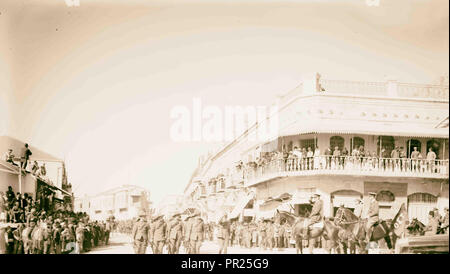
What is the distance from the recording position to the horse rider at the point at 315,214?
450 inches

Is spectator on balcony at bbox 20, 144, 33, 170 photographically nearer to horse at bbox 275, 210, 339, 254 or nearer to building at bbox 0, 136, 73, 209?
building at bbox 0, 136, 73, 209

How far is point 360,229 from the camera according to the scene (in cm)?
1156

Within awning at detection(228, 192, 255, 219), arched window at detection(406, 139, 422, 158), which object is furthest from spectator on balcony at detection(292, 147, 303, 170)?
arched window at detection(406, 139, 422, 158)

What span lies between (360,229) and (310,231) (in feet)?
2.74

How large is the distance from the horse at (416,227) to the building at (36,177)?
18.3ft

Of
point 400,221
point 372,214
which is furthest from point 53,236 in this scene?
point 400,221

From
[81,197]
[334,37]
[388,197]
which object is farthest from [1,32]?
[388,197]

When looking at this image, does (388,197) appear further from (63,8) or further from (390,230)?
(63,8)

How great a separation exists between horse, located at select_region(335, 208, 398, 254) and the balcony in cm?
71

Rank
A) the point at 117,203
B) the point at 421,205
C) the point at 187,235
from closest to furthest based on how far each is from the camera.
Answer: the point at 117,203 → the point at 187,235 → the point at 421,205

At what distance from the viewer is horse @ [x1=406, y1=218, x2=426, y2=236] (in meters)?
11.9

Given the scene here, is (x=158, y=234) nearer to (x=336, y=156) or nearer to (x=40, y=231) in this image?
(x=40, y=231)

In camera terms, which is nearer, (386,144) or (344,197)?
(344,197)

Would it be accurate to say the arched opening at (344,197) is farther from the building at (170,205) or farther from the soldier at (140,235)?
the soldier at (140,235)
